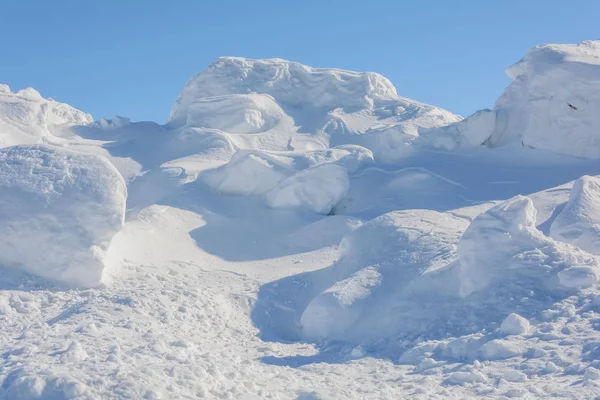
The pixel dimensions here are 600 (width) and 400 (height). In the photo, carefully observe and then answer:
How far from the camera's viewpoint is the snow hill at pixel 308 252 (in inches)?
310

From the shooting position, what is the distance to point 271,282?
41.9ft

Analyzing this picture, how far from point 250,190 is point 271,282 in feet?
14.2

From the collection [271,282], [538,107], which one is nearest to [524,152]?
[538,107]

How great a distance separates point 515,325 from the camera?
8953mm

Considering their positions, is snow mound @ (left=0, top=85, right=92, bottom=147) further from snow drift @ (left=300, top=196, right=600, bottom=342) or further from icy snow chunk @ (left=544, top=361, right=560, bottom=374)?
icy snow chunk @ (left=544, top=361, right=560, bottom=374)

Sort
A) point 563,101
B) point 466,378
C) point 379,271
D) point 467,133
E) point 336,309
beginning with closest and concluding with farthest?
point 466,378 < point 336,309 < point 379,271 < point 563,101 < point 467,133

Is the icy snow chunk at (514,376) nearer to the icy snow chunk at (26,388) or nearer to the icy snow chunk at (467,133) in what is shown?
the icy snow chunk at (26,388)

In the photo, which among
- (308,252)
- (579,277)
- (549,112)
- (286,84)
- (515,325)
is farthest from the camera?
(286,84)

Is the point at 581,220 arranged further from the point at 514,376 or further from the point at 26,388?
the point at 26,388

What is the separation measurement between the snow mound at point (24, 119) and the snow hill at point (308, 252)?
92 millimetres

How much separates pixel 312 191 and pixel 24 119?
10.0m

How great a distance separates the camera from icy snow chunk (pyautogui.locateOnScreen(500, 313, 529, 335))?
8.92 meters

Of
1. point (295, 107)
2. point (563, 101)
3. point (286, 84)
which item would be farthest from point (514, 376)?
point (286, 84)

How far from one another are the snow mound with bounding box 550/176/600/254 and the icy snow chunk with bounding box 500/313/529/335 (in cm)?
388
